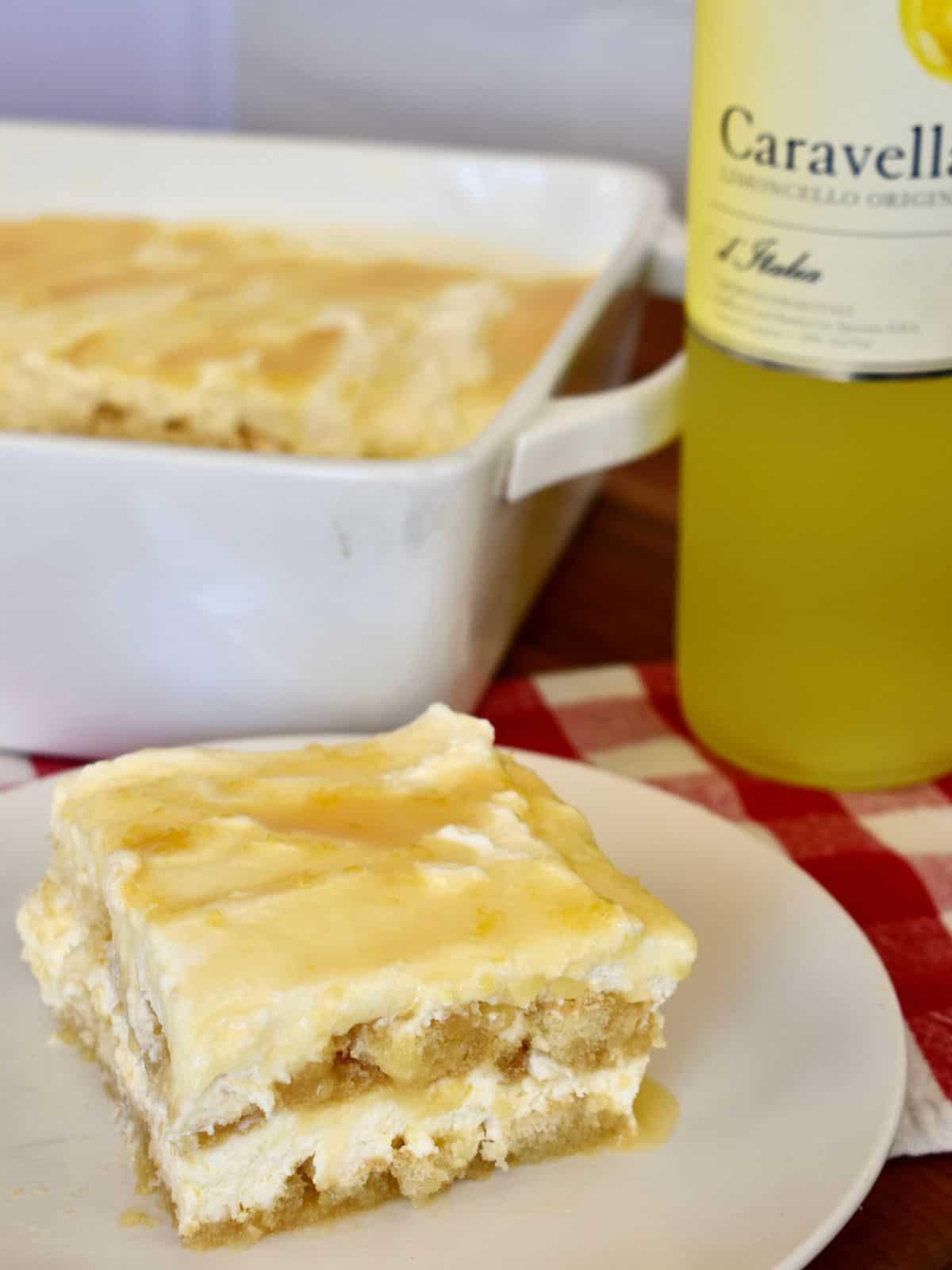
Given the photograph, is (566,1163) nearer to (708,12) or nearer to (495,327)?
(708,12)

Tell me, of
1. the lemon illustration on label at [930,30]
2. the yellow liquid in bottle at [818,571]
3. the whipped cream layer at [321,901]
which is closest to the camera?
the whipped cream layer at [321,901]

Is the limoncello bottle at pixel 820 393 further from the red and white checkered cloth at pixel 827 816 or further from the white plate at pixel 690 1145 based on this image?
the white plate at pixel 690 1145

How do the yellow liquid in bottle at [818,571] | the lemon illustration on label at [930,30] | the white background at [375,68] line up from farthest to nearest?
the white background at [375,68]
the yellow liquid in bottle at [818,571]
the lemon illustration on label at [930,30]

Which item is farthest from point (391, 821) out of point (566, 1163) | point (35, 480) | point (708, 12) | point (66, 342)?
point (66, 342)

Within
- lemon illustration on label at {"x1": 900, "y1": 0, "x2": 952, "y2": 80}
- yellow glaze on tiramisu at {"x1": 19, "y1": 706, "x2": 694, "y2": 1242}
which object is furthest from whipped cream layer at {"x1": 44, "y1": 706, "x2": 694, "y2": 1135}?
lemon illustration on label at {"x1": 900, "y1": 0, "x2": 952, "y2": 80}

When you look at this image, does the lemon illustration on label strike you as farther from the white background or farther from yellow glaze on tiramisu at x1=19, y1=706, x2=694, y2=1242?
the white background

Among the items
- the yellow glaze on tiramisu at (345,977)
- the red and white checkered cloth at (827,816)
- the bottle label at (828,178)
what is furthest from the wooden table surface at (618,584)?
the yellow glaze on tiramisu at (345,977)
